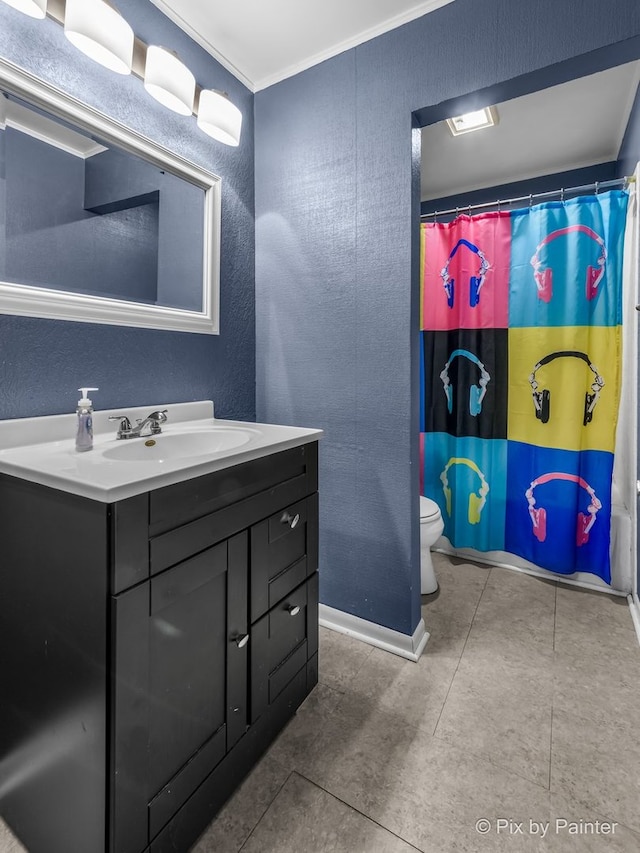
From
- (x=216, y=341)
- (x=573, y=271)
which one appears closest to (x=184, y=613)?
(x=216, y=341)

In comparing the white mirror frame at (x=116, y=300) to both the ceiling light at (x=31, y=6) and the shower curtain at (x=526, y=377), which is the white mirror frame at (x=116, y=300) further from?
the shower curtain at (x=526, y=377)

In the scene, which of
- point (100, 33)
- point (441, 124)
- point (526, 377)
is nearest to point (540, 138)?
point (441, 124)

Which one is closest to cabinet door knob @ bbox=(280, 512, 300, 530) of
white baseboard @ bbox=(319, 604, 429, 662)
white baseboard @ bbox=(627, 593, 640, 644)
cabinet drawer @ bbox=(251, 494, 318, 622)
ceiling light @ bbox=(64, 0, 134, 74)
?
cabinet drawer @ bbox=(251, 494, 318, 622)

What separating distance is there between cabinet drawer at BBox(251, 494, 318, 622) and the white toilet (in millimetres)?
721

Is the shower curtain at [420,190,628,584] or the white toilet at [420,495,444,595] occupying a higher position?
the shower curtain at [420,190,628,584]

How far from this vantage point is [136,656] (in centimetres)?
84

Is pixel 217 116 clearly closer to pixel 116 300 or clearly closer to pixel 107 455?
pixel 116 300

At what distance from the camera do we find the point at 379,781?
1.17 m

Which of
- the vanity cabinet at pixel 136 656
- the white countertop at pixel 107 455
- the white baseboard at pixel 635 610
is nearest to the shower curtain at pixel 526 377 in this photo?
the white baseboard at pixel 635 610

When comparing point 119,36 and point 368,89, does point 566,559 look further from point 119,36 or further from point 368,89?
point 119,36

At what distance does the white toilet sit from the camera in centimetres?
197

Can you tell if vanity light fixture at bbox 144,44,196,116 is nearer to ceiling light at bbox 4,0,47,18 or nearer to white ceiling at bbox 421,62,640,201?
ceiling light at bbox 4,0,47,18

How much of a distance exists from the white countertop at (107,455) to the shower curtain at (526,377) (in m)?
1.36

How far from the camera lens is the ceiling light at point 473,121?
209 cm
